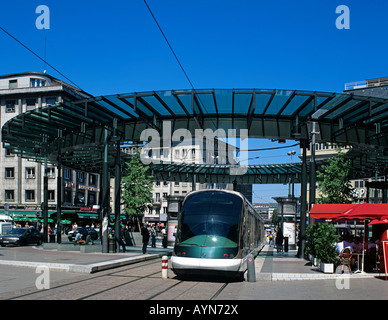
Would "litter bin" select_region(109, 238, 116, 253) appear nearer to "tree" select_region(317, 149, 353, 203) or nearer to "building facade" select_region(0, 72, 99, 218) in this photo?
"tree" select_region(317, 149, 353, 203)

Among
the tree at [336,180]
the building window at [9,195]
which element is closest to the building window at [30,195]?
the building window at [9,195]

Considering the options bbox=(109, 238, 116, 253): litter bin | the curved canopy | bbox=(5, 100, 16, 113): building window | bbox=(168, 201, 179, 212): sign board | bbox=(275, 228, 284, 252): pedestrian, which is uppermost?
bbox=(5, 100, 16, 113): building window

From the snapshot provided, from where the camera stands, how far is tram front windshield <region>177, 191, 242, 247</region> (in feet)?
53.7

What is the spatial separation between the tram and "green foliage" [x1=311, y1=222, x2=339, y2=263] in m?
2.53

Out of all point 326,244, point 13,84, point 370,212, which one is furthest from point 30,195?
point 370,212

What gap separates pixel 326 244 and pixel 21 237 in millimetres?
26103

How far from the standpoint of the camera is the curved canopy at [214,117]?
21234 mm

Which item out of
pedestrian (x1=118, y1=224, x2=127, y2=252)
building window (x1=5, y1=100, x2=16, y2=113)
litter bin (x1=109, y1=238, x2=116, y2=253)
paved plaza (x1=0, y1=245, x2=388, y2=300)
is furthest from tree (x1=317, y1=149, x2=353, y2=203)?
building window (x1=5, y1=100, x2=16, y2=113)

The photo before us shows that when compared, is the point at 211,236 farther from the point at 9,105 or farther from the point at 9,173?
the point at 9,105

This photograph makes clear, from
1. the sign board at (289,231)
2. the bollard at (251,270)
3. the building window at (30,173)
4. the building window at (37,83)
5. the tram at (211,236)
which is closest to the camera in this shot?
the tram at (211,236)

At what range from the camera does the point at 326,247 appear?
664 inches

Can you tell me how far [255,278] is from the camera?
15992mm

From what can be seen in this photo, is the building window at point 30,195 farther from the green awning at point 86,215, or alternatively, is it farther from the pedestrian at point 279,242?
the pedestrian at point 279,242

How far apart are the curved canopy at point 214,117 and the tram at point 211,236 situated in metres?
5.25
